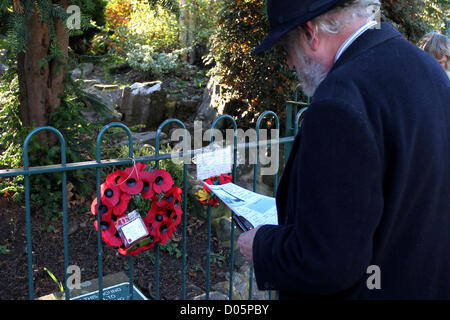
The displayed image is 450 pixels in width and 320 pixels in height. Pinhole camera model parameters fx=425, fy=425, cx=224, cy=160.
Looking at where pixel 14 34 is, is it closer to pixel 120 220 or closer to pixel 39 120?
pixel 120 220

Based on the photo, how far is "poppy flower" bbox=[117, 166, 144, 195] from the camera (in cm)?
181

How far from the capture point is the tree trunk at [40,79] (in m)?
3.37

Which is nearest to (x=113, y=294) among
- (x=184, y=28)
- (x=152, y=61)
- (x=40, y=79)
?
(x=40, y=79)

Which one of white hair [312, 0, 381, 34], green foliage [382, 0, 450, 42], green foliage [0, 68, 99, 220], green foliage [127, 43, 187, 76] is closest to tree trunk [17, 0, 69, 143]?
green foliage [0, 68, 99, 220]

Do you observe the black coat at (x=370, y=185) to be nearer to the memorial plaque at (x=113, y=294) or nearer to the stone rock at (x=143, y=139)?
the memorial plaque at (x=113, y=294)

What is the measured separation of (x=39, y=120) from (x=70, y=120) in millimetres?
242

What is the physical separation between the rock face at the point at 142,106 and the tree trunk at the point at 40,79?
3.21 m

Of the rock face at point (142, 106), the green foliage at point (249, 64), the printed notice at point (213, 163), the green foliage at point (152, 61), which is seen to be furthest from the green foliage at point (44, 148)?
the green foliage at point (152, 61)

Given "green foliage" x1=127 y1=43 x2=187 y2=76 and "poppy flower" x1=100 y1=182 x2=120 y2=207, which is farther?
"green foliage" x1=127 y1=43 x2=187 y2=76

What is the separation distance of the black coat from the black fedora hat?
0.44 ft

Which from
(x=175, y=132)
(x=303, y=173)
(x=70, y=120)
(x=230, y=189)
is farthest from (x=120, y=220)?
(x=175, y=132)

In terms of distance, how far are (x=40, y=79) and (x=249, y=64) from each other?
239cm

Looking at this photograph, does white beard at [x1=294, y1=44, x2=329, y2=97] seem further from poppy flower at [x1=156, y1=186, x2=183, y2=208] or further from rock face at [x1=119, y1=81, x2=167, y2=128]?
rock face at [x1=119, y1=81, x2=167, y2=128]
